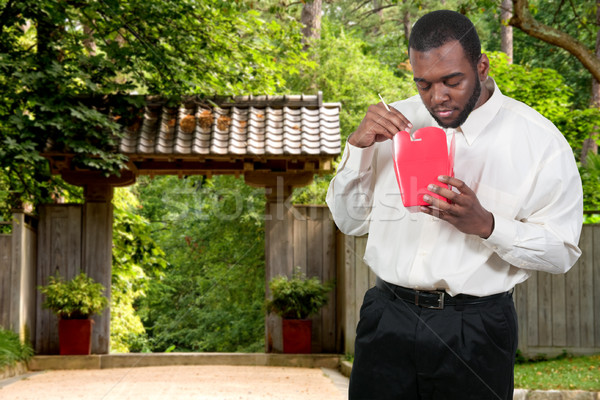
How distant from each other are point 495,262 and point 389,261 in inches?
12.4

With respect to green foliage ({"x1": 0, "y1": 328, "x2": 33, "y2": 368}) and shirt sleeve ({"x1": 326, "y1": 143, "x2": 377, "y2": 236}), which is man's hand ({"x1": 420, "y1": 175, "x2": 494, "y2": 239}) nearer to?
shirt sleeve ({"x1": 326, "y1": 143, "x2": 377, "y2": 236})

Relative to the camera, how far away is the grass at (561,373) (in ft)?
18.6

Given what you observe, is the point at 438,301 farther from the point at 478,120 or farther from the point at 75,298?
the point at 75,298

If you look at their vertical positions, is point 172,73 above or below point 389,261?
above

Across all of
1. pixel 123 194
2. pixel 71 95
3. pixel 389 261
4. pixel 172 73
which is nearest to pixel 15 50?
pixel 71 95

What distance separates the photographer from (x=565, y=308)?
777cm

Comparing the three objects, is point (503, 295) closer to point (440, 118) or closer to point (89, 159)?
point (440, 118)

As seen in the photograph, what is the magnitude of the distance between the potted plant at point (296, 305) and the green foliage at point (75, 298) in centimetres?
200

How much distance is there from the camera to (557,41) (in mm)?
7285

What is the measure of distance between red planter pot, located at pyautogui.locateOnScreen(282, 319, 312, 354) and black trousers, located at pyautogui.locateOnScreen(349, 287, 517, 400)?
6.45m

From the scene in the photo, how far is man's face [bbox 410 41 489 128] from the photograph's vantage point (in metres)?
2.04

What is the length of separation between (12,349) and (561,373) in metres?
5.59

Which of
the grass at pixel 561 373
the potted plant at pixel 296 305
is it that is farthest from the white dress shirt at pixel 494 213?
the potted plant at pixel 296 305


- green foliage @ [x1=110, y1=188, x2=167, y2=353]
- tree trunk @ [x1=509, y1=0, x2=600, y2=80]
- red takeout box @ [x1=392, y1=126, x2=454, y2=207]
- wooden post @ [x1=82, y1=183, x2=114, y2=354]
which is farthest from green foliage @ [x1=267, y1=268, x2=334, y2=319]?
red takeout box @ [x1=392, y1=126, x2=454, y2=207]
